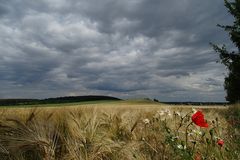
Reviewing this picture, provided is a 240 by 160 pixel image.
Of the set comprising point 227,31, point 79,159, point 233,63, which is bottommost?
point 79,159

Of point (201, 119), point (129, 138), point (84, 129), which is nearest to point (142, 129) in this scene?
point (129, 138)

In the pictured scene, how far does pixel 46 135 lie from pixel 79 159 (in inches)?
22.3

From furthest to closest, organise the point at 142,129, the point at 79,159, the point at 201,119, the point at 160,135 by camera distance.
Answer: the point at 142,129
the point at 160,135
the point at 79,159
the point at 201,119

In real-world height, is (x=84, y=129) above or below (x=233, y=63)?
below

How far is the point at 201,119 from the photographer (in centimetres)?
388

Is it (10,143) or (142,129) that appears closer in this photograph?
(10,143)

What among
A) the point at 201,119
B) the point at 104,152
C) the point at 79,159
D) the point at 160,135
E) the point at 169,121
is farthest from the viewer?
the point at 169,121

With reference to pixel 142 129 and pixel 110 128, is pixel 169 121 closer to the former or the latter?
pixel 142 129

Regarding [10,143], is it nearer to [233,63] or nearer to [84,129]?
[84,129]

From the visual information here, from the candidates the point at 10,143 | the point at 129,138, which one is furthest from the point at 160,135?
the point at 10,143

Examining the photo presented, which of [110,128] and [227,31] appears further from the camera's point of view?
[227,31]

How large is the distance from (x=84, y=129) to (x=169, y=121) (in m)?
3.03

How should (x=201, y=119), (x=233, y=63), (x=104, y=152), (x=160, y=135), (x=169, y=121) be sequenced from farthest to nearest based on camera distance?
1. (x=233, y=63)
2. (x=169, y=121)
3. (x=160, y=135)
4. (x=104, y=152)
5. (x=201, y=119)

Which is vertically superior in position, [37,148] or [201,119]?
[201,119]
